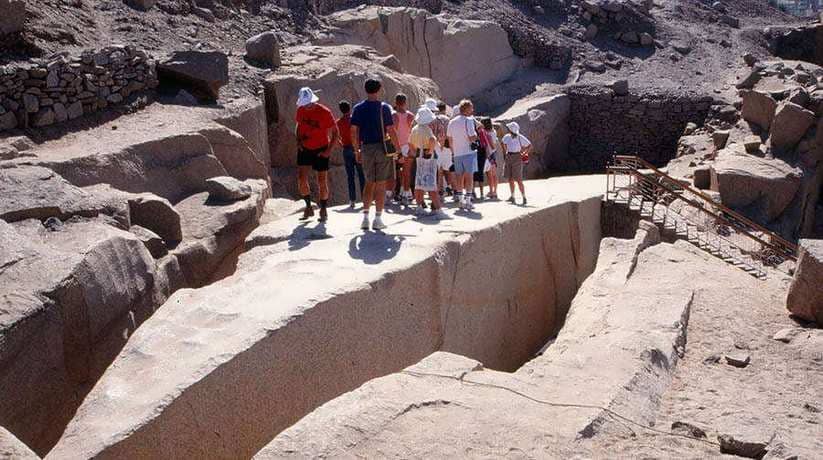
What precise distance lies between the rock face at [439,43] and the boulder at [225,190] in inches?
335

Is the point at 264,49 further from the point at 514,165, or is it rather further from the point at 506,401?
the point at 506,401

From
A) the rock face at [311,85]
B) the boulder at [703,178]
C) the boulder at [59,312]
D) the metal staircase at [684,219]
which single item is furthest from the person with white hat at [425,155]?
the boulder at [703,178]

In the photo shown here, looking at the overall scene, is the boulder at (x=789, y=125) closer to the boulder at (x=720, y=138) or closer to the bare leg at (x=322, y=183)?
the boulder at (x=720, y=138)

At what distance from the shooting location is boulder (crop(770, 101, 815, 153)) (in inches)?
627

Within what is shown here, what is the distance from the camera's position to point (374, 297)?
625cm

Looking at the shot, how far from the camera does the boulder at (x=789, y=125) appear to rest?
15.9 m

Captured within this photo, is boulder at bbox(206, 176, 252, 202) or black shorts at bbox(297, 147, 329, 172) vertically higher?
black shorts at bbox(297, 147, 329, 172)

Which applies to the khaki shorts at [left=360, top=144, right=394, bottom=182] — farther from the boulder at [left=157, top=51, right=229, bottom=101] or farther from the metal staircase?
the boulder at [left=157, top=51, right=229, bottom=101]

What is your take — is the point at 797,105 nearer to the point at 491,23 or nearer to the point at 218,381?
the point at 491,23

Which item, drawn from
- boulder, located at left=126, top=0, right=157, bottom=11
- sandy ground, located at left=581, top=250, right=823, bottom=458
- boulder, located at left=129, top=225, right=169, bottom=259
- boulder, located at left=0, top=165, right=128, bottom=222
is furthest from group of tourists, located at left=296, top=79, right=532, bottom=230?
boulder, located at left=126, top=0, right=157, bottom=11

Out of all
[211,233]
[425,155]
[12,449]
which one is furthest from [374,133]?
[12,449]

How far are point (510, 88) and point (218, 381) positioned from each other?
56.6 feet

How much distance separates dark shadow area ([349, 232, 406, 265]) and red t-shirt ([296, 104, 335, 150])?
3.21 ft

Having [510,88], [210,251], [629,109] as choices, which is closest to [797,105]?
[629,109]
